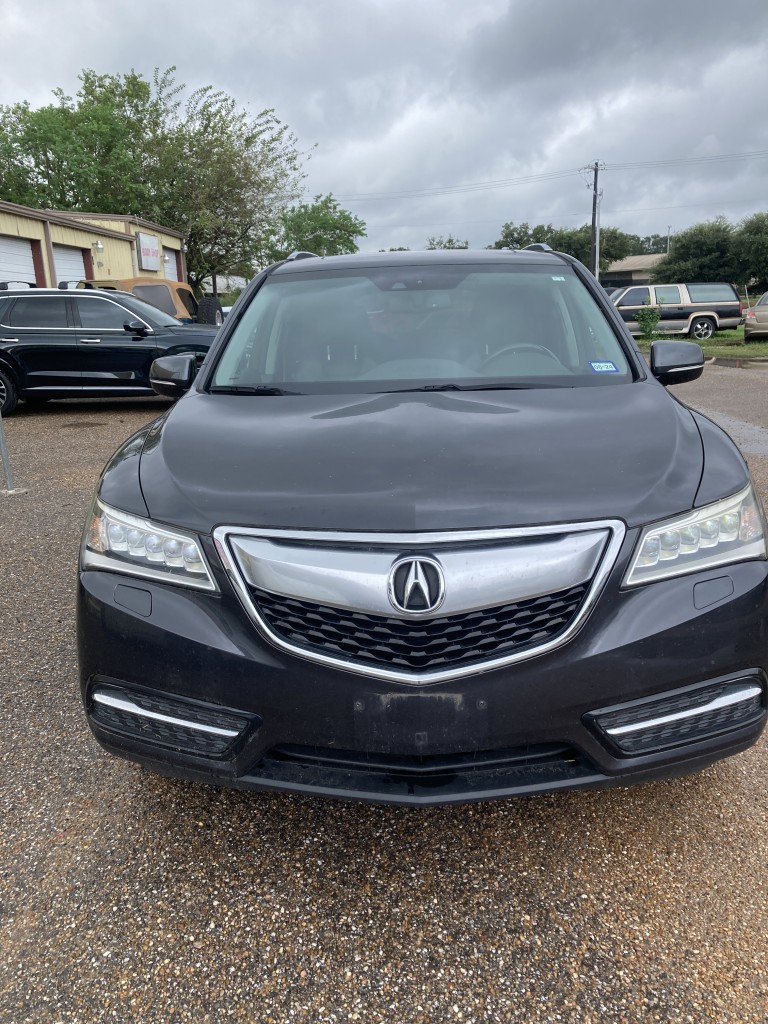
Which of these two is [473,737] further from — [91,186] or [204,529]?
[91,186]

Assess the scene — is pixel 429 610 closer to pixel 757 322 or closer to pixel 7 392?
pixel 7 392

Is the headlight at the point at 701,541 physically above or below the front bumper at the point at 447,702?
above

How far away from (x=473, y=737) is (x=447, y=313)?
1.80 metres

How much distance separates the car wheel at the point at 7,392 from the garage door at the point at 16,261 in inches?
298

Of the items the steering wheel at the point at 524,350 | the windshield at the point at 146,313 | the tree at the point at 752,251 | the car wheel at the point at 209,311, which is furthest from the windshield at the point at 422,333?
the tree at the point at 752,251

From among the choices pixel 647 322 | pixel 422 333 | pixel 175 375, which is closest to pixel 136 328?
pixel 175 375

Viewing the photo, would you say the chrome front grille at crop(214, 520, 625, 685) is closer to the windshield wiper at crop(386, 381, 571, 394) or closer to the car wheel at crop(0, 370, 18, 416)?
the windshield wiper at crop(386, 381, 571, 394)

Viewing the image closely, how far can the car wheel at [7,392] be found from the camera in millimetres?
10414

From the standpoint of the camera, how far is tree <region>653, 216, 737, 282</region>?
154ft

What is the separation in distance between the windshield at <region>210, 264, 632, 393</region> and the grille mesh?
3.52ft

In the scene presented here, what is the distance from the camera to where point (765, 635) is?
1.84m

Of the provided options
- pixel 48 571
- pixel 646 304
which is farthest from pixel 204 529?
pixel 646 304

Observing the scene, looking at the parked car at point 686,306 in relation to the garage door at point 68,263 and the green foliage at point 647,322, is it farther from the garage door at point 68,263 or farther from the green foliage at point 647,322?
the garage door at point 68,263

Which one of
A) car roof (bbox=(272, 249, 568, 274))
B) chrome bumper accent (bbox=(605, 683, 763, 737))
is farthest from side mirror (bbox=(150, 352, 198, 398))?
chrome bumper accent (bbox=(605, 683, 763, 737))
